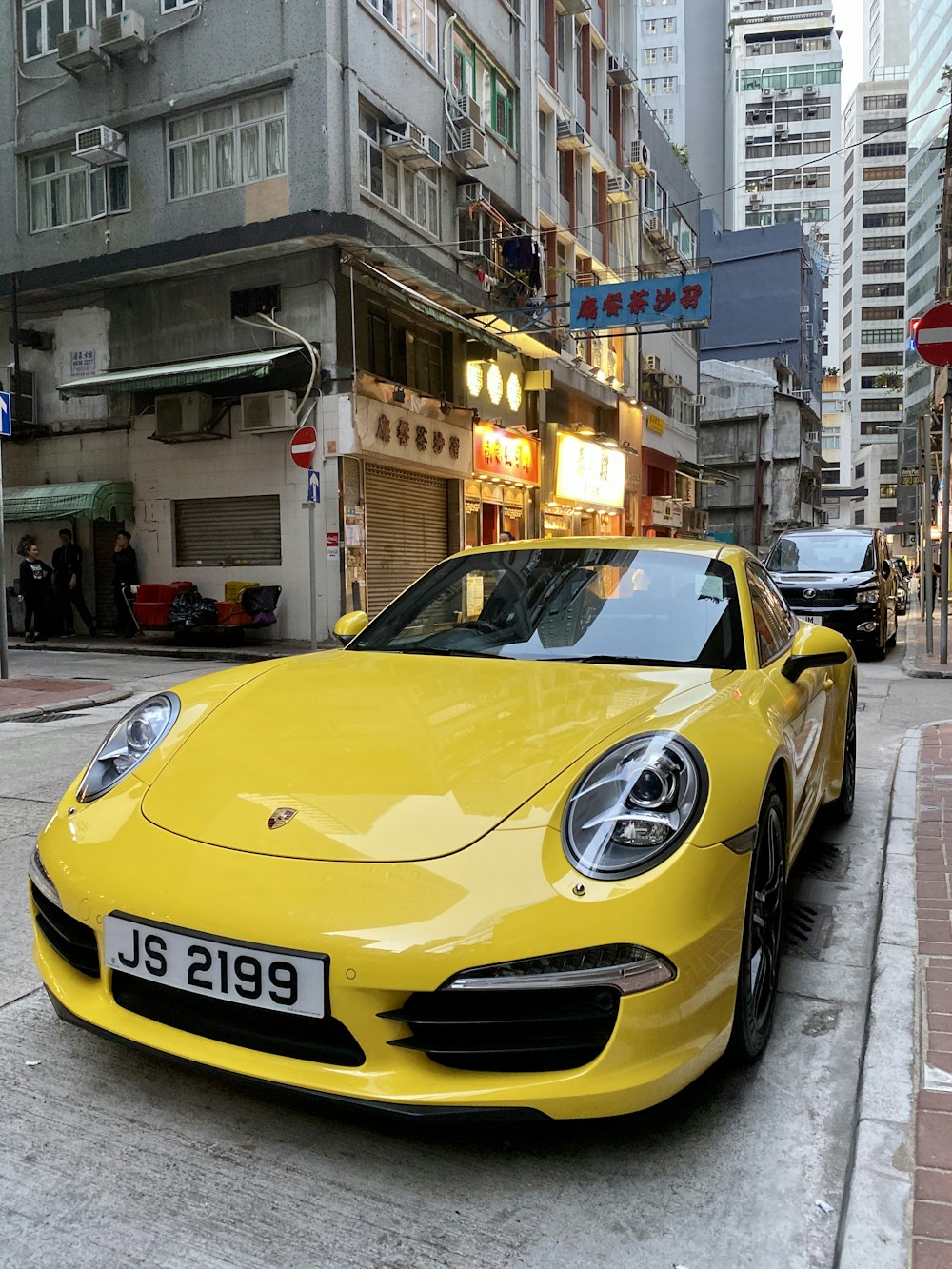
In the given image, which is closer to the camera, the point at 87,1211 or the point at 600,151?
the point at 87,1211

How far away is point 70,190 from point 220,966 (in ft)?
60.8

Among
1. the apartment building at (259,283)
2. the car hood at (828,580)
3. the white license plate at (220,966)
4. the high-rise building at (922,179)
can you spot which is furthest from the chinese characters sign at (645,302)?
the high-rise building at (922,179)

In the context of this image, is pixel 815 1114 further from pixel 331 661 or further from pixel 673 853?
pixel 331 661

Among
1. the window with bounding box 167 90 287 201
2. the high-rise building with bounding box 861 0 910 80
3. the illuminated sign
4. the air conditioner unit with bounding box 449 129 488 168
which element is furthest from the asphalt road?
the high-rise building with bounding box 861 0 910 80

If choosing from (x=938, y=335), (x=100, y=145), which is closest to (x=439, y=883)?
(x=938, y=335)

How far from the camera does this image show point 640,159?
28.8 metres

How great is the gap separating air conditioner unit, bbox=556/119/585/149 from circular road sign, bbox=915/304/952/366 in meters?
17.2

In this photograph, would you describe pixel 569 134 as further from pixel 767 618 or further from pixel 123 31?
pixel 767 618

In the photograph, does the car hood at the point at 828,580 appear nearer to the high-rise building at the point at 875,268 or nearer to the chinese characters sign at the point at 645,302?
the chinese characters sign at the point at 645,302

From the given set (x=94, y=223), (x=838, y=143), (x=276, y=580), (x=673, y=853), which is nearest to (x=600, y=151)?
(x=94, y=223)

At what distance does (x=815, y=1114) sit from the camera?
211 cm

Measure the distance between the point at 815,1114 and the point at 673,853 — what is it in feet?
2.42

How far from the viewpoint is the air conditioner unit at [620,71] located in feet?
90.6

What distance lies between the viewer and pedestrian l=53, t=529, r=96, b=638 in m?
16.0
